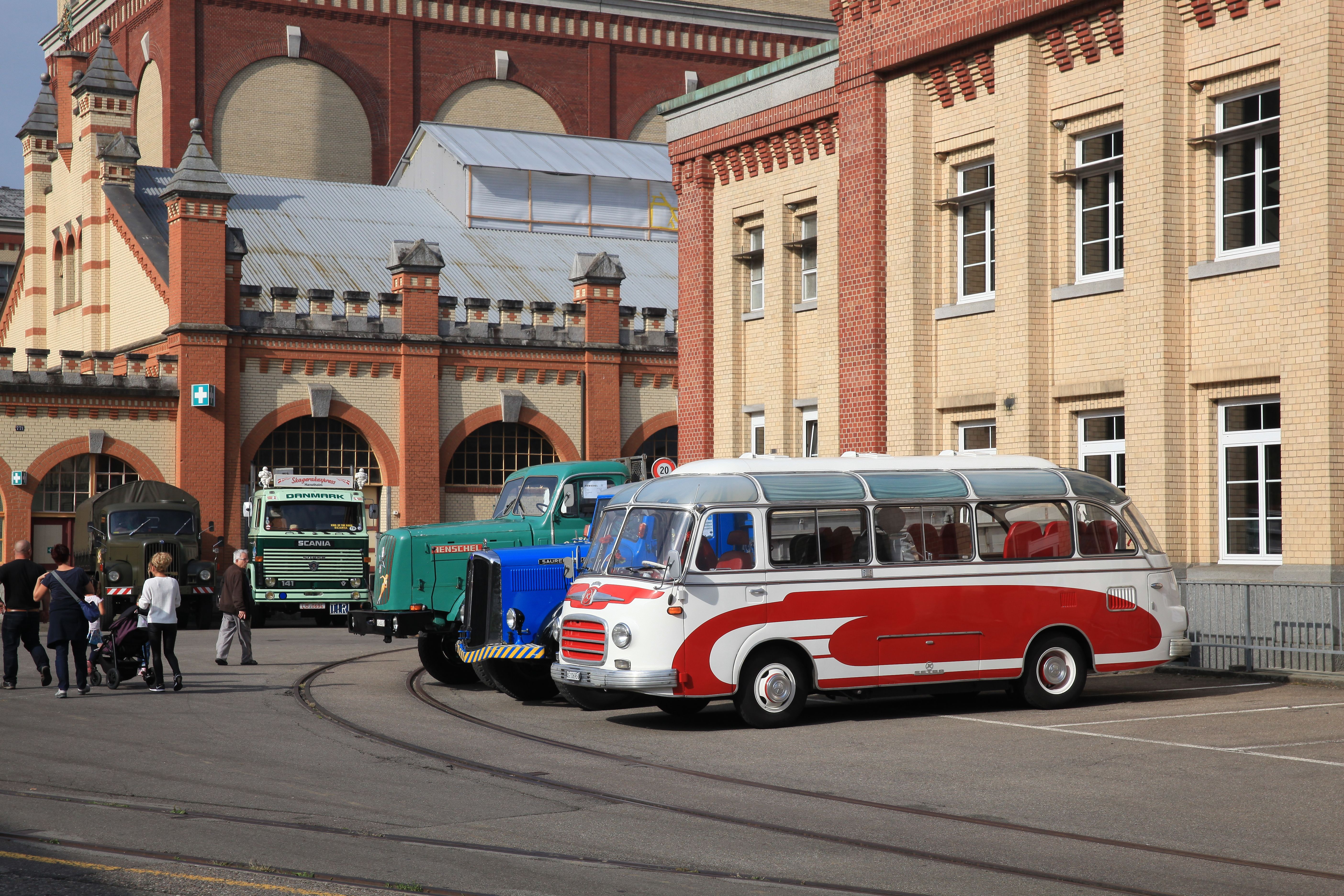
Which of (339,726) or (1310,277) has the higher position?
(1310,277)

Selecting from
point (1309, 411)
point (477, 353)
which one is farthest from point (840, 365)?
point (477, 353)

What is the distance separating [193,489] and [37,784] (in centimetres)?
2709

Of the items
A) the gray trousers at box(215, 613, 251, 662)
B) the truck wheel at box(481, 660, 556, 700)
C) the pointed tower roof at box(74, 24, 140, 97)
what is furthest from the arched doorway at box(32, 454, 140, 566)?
the truck wheel at box(481, 660, 556, 700)

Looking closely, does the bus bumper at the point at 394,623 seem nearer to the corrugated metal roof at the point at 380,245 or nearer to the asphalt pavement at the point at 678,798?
the asphalt pavement at the point at 678,798

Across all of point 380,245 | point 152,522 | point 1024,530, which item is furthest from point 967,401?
point 380,245

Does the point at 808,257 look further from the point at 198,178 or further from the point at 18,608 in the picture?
the point at 198,178

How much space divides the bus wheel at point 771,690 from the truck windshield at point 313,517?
20039 mm

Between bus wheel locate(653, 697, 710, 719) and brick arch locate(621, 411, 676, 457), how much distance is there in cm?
2698

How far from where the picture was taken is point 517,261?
46.1m

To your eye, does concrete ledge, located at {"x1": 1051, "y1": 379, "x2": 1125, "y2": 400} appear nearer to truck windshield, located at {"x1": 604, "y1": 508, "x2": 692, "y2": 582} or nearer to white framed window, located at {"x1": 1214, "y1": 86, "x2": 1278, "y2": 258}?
white framed window, located at {"x1": 1214, "y1": 86, "x2": 1278, "y2": 258}

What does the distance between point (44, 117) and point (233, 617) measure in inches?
1220

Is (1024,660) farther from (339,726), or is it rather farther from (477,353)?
(477,353)

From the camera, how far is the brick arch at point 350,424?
38219 mm

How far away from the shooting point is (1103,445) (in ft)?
64.9
